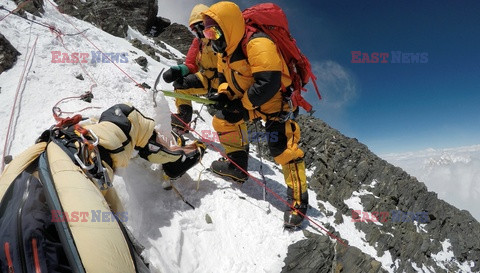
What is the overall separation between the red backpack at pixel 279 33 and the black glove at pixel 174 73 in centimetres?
243

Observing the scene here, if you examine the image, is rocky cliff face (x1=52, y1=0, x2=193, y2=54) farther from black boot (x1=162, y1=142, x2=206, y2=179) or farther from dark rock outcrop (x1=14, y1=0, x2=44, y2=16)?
black boot (x1=162, y1=142, x2=206, y2=179)

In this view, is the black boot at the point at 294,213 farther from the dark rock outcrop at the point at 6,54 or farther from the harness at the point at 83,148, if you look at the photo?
the dark rock outcrop at the point at 6,54

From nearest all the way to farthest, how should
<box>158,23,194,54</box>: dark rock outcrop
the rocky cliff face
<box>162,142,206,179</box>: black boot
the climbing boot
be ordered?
<box>162,142,206,179</box>: black boot, the climbing boot, the rocky cliff face, <box>158,23,194,54</box>: dark rock outcrop

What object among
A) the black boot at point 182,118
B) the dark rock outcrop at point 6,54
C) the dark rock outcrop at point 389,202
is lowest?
the dark rock outcrop at point 389,202

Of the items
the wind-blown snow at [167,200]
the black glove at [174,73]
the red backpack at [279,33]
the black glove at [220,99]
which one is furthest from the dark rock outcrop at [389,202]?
the black glove at [174,73]

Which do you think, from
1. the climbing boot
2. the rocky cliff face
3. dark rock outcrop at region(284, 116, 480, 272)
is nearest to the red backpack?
the climbing boot

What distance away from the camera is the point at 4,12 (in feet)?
22.9

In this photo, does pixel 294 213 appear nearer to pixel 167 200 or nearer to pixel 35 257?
pixel 167 200

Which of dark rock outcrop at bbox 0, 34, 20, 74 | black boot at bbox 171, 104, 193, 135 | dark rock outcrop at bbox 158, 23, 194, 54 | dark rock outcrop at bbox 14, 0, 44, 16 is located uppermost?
dark rock outcrop at bbox 158, 23, 194, 54

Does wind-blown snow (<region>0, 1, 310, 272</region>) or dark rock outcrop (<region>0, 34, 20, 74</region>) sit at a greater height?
dark rock outcrop (<region>0, 34, 20, 74</region>)

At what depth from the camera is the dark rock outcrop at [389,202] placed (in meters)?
7.58

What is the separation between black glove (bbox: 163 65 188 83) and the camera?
6507 mm

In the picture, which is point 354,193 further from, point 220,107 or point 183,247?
point 183,247

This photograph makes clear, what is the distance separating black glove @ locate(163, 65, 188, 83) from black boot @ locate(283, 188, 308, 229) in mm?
3739
